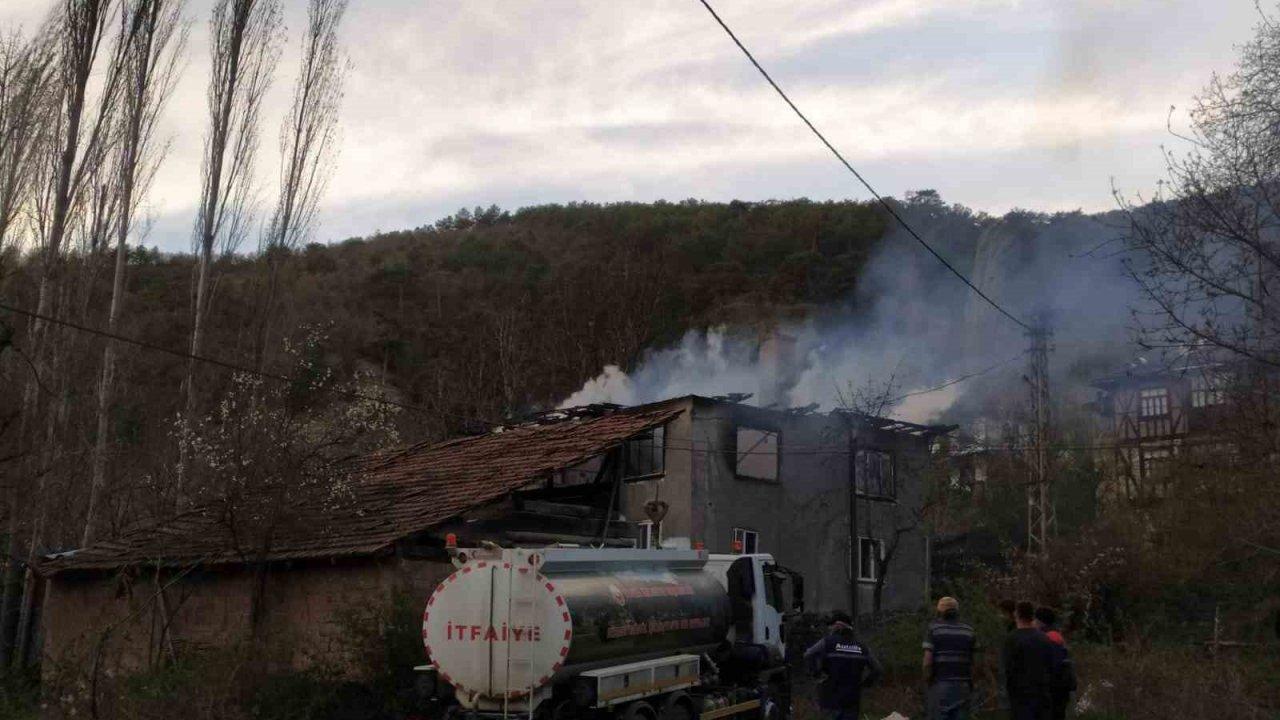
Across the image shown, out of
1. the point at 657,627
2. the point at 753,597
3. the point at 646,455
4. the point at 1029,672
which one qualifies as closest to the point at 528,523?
the point at 646,455

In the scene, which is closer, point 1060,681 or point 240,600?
point 1060,681

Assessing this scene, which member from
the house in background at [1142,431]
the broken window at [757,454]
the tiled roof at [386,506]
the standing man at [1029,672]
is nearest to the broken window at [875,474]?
the broken window at [757,454]

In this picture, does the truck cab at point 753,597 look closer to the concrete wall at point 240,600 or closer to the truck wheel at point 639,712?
the truck wheel at point 639,712

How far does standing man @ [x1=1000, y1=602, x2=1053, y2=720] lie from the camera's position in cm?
997

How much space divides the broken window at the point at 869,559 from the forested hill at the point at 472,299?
13955 mm

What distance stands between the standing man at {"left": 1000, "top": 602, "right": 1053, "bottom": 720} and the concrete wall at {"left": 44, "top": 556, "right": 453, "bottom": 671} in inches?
382

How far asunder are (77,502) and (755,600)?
19.3 meters

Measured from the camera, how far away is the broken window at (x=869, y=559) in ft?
104

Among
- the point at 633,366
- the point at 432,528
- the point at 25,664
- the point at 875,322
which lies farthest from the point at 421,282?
the point at 432,528

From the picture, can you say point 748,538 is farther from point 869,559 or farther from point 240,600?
point 240,600

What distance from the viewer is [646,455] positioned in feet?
91.8

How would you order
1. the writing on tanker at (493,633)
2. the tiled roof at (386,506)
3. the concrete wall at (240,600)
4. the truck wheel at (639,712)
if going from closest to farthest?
the writing on tanker at (493,633)
the truck wheel at (639,712)
the concrete wall at (240,600)
the tiled roof at (386,506)

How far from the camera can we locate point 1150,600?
2564 cm

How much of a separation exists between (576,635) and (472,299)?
67.5 metres
